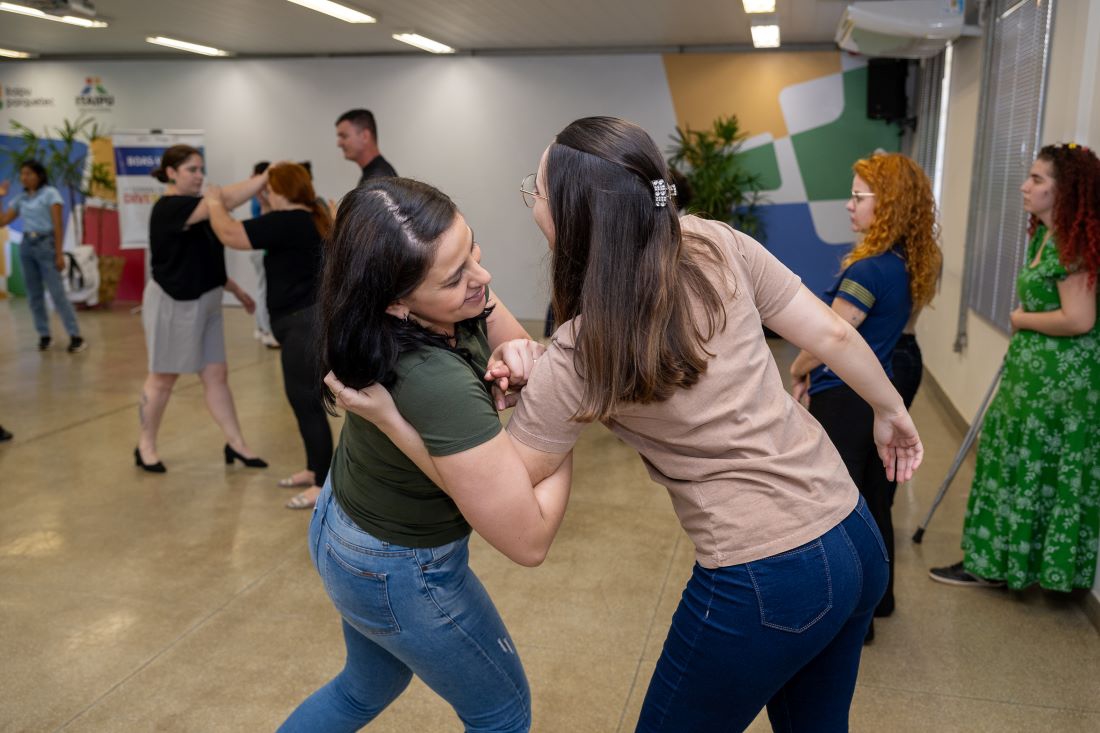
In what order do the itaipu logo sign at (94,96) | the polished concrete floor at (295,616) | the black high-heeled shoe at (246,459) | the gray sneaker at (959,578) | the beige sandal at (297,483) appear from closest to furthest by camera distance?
the polished concrete floor at (295,616), the gray sneaker at (959,578), the beige sandal at (297,483), the black high-heeled shoe at (246,459), the itaipu logo sign at (94,96)

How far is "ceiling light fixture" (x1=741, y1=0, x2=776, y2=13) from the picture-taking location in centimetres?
718

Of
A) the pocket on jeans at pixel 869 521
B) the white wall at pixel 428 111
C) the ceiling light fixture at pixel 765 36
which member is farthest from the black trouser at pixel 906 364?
the white wall at pixel 428 111

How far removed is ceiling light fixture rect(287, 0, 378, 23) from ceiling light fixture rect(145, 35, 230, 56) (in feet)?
8.05

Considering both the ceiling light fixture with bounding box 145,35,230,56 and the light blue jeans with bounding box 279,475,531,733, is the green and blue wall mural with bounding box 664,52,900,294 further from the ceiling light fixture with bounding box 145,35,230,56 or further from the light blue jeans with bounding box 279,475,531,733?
the light blue jeans with bounding box 279,475,531,733

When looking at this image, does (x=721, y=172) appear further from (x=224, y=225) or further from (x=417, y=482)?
(x=417, y=482)

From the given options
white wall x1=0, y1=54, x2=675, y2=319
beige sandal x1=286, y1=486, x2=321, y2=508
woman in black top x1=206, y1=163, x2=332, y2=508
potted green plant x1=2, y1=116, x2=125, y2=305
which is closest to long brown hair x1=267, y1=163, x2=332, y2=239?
woman in black top x1=206, y1=163, x2=332, y2=508

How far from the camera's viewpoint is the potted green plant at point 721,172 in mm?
9359

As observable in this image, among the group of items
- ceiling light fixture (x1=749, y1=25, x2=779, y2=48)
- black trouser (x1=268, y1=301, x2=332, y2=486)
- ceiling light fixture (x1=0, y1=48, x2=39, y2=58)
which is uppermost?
ceiling light fixture (x1=749, y1=25, x2=779, y2=48)

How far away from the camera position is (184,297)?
4.54 meters

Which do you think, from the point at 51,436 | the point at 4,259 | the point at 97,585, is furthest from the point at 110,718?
the point at 4,259

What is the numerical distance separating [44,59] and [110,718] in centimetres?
1118

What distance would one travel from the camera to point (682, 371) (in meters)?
1.24

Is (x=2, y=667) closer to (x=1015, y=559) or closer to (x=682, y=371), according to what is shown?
(x=682, y=371)

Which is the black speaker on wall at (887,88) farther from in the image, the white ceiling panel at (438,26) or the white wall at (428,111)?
the white wall at (428,111)
